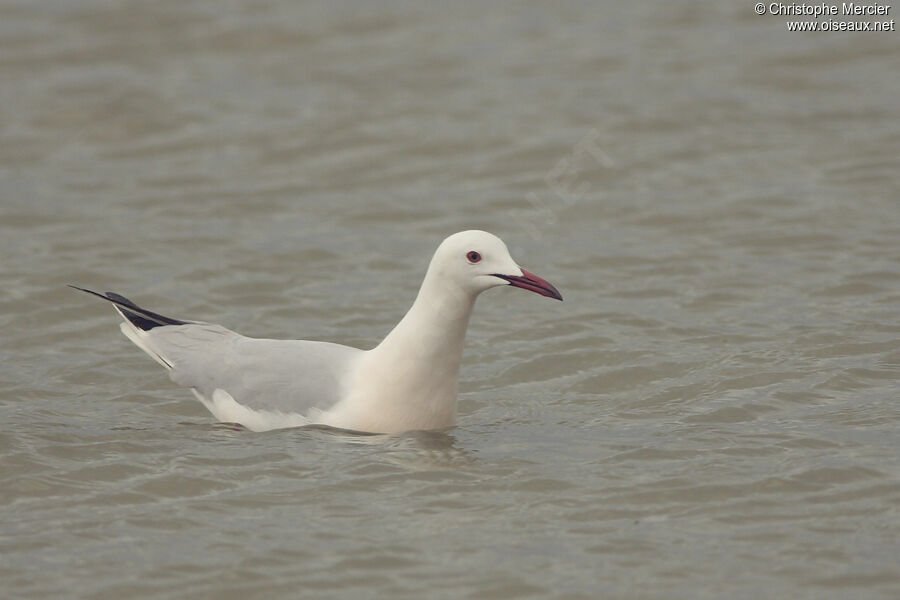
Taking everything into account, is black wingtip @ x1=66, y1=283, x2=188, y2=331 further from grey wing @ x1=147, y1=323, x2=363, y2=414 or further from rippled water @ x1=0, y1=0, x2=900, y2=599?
rippled water @ x1=0, y1=0, x2=900, y2=599

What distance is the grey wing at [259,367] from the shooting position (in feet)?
24.2

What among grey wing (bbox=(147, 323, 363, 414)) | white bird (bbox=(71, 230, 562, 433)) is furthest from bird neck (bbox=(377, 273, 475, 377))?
grey wing (bbox=(147, 323, 363, 414))

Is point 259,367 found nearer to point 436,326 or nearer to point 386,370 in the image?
point 386,370

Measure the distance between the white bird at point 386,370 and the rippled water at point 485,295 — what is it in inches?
5.3

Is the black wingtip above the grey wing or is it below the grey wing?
above

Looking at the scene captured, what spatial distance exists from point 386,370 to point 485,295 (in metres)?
3.28

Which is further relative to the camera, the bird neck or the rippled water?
the bird neck

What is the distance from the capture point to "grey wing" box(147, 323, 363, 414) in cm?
737

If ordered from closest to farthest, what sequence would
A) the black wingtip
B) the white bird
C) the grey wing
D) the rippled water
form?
the rippled water → the white bird → the grey wing → the black wingtip

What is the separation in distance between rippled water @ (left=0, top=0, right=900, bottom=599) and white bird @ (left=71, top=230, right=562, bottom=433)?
0.44 ft

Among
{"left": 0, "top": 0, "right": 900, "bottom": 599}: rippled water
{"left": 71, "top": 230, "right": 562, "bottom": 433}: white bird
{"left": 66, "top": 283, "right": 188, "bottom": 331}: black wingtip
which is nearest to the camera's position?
{"left": 0, "top": 0, "right": 900, "bottom": 599}: rippled water

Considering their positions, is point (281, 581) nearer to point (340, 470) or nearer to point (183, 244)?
point (340, 470)

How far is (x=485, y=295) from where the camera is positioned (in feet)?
34.1

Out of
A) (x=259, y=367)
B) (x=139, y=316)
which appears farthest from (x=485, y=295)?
(x=259, y=367)
